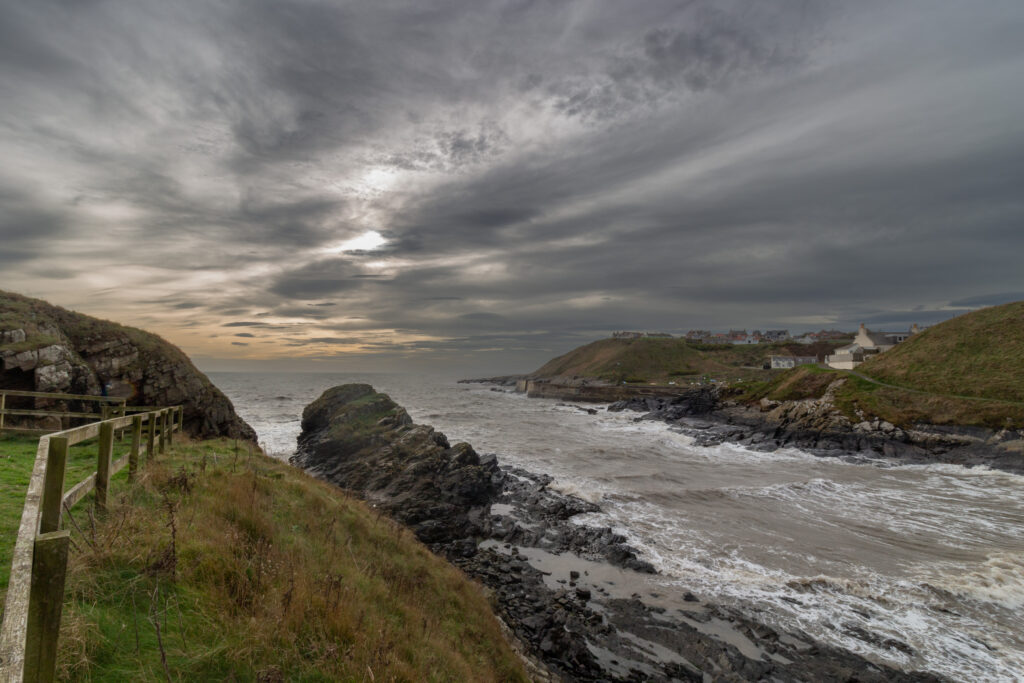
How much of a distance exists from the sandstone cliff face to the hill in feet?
340

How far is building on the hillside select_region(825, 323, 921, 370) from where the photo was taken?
70812mm

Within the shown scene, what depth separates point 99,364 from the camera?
23234 mm

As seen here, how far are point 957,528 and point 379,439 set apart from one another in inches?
1178

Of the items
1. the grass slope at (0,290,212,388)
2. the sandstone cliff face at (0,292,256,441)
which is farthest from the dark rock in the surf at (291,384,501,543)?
the grass slope at (0,290,212,388)

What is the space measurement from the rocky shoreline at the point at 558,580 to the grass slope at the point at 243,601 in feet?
8.11

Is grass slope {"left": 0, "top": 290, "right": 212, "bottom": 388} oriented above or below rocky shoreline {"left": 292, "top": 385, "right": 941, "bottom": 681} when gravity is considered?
above

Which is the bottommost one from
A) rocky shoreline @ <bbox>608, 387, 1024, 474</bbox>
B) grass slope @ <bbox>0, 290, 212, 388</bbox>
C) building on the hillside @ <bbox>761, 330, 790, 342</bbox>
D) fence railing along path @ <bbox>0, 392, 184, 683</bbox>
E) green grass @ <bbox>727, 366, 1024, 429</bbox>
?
rocky shoreline @ <bbox>608, 387, 1024, 474</bbox>

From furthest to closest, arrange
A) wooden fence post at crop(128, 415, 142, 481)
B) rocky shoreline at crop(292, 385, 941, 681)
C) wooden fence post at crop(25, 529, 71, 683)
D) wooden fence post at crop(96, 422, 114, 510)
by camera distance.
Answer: rocky shoreline at crop(292, 385, 941, 681) < wooden fence post at crop(128, 415, 142, 481) < wooden fence post at crop(96, 422, 114, 510) < wooden fence post at crop(25, 529, 71, 683)

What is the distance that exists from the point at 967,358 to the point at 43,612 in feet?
225

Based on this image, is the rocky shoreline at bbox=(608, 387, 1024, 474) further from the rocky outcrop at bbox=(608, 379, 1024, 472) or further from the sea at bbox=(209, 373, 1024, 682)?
the sea at bbox=(209, 373, 1024, 682)

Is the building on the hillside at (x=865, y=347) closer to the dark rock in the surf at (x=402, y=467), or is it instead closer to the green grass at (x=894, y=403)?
the green grass at (x=894, y=403)

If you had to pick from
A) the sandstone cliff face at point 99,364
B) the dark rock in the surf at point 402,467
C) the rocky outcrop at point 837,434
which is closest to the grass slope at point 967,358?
the rocky outcrop at point 837,434

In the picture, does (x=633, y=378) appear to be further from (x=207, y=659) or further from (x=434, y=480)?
(x=207, y=659)

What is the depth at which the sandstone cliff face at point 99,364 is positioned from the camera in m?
18.7
